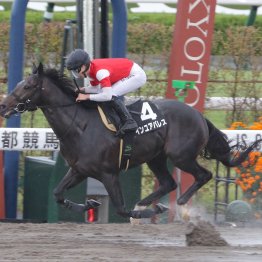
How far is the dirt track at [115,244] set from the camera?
750 centimetres

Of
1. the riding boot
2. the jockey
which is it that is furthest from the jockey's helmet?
the riding boot

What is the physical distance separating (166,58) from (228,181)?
2104mm

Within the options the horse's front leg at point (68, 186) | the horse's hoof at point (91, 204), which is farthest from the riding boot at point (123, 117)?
the horse's hoof at point (91, 204)

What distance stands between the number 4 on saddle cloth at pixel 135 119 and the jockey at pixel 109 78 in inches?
3.0

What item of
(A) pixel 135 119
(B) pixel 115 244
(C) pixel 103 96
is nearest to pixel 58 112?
(C) pixel 103 96

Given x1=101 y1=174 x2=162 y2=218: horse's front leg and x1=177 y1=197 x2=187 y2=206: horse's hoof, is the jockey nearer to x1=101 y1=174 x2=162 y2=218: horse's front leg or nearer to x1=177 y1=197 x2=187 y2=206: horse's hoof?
x1=101 y1=174 x2=162 y2=218: horse's front leg

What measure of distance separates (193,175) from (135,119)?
35.9 inches

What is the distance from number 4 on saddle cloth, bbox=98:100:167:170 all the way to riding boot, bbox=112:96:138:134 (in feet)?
0.15

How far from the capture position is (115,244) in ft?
27.0

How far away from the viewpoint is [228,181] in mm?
9891

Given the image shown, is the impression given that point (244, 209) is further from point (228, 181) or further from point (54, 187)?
point (54, 187)

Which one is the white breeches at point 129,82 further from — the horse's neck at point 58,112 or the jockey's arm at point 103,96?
the horse's neck at point 58,112

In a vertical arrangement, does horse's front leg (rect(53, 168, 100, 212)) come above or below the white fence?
below

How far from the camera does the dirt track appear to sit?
7496 millimetres
